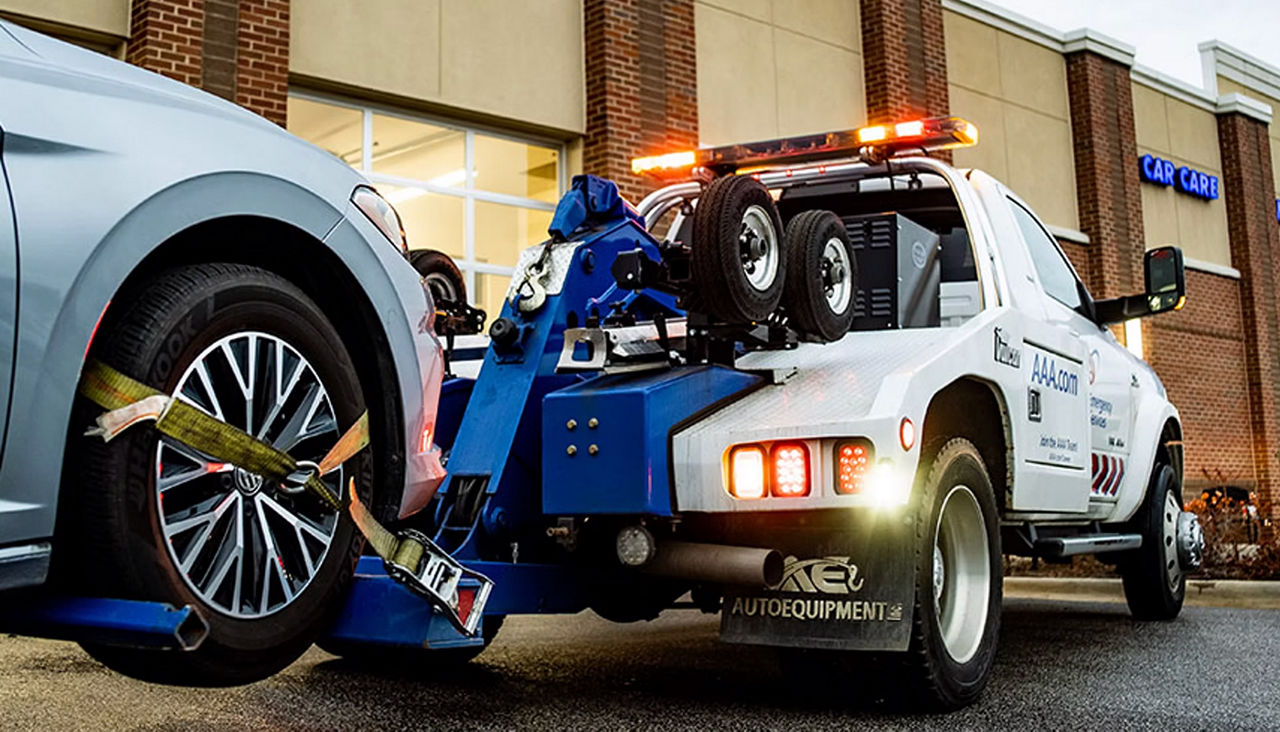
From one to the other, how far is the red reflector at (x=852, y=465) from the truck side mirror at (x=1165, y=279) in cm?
358

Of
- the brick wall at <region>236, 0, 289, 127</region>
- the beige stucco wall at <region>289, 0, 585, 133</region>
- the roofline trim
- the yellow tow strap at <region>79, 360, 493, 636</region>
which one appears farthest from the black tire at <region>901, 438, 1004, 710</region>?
the roofline trim

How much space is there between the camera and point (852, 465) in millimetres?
3742

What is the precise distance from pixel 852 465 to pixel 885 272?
1700mm

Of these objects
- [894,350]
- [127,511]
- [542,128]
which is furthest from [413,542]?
[542,128]

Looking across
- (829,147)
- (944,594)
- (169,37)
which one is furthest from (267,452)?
(169,37)

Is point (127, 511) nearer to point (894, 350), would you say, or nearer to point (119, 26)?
point (894, 350)

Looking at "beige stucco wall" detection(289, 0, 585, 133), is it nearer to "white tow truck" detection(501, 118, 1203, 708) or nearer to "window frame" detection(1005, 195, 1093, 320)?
"white tow truck" detection(501, 118, 1203, 708)

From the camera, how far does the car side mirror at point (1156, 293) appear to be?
6.57 metres

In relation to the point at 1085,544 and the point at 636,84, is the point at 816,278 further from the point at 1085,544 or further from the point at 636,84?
the point at 636,84

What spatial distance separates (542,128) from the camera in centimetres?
1284

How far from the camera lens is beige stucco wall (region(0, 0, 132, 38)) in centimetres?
952

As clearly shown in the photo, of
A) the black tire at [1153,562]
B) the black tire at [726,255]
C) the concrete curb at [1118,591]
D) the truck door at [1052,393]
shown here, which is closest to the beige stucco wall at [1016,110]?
the concrete curb at [1118,591]

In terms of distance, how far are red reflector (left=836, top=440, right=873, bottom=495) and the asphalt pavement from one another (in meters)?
0.82

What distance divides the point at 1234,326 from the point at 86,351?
22.9 metres
